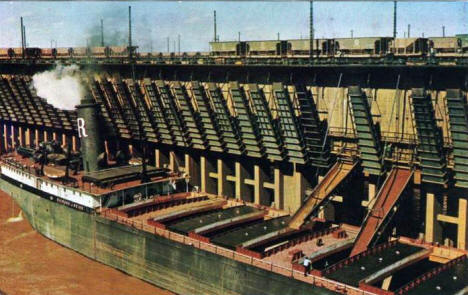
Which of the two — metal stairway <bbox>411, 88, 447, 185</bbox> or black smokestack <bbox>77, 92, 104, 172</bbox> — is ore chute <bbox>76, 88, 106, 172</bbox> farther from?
metal stairway <bbox>411, 88, 447, 185</bbox>

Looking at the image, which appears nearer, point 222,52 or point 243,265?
point 243,265

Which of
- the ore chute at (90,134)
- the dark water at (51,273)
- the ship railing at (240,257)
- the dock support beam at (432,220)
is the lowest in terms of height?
the dark water at (51,273)

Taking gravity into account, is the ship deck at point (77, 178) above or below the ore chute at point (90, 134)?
below

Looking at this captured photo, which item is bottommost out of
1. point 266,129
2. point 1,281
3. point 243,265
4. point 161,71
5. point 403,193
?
point 1,281

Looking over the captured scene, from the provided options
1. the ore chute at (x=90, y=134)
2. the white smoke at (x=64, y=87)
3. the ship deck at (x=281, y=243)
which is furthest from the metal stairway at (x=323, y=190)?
the white smoke at (x=64, y=87)

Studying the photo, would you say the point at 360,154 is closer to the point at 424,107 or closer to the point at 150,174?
the point at 424,107

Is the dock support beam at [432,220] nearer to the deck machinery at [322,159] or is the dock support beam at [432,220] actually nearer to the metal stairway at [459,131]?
the deck machinery at [322,159]

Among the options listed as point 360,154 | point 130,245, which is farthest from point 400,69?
point 130,245

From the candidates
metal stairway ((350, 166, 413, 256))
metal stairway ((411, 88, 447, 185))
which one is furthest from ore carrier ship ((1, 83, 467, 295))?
metal stairway ((411, 88, 447, 185))
